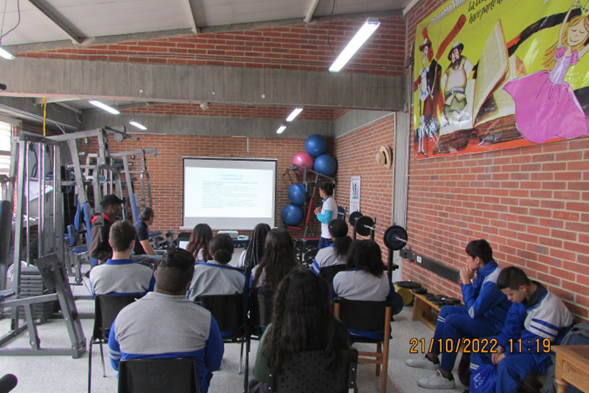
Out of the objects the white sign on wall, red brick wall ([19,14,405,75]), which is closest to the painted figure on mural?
red brick wall ([19,14,405,75])

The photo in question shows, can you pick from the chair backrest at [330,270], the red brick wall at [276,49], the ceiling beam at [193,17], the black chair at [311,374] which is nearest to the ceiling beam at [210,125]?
the red brick wall at [276,49]

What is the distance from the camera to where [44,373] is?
112 inches

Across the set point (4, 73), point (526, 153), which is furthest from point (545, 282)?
point (4, 73)

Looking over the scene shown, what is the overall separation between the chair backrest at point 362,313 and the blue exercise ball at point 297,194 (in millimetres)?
5746

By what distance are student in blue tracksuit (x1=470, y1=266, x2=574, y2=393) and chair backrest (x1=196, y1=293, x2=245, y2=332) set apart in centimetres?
175

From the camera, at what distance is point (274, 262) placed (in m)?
2.68

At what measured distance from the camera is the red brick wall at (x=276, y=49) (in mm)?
4648

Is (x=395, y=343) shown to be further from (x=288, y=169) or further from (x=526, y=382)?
(x=288, y=169)

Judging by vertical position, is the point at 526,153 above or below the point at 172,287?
above

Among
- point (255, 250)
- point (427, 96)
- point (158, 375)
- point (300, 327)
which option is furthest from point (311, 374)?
point (427, 96)

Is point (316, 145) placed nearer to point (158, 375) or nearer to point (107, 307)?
point (107, 307)

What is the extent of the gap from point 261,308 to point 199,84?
3238mm

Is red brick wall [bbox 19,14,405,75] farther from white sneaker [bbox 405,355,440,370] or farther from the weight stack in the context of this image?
white sneaker [bbox 405,355,440,370]

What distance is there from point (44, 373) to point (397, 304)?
2.81 meters
